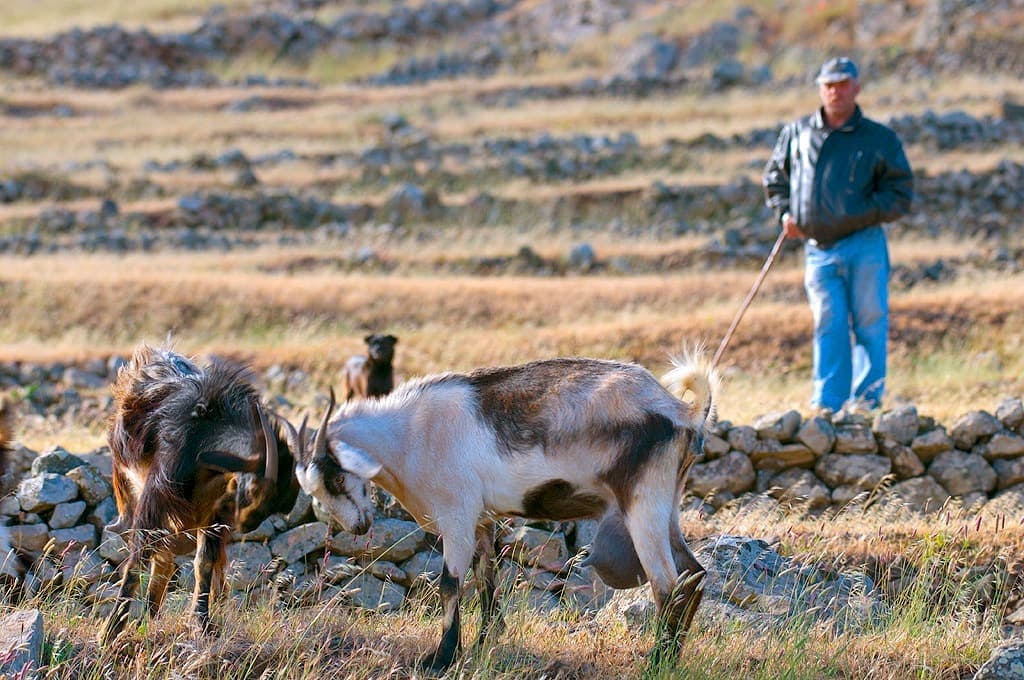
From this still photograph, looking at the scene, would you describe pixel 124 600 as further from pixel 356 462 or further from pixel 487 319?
pixel 487 319

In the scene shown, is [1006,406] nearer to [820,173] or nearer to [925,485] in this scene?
[925,485]

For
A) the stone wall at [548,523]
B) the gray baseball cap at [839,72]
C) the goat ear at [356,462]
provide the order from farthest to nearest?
the gray baseball cap at [839,72]
the stone wall at [548,523]
the goat ear at [356,462]

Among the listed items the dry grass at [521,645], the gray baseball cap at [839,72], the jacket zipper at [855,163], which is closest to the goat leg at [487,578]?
the dry grass at [521,645]

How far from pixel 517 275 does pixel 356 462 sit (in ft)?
42.9

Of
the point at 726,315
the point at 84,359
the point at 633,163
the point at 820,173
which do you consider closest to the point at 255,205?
the point at 633,163

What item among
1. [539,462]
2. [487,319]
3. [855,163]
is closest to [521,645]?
[539,462]

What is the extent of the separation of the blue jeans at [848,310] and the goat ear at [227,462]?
18.5ft

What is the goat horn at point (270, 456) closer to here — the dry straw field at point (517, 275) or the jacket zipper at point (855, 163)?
the dry straw field at point (517, 275)

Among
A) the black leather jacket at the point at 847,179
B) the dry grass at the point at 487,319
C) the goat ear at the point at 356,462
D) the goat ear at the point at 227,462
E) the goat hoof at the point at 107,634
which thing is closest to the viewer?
the goat ear at the point at 356,462

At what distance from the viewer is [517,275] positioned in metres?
18.6

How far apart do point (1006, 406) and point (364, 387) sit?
5189mm

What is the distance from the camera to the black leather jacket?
10.3 meters

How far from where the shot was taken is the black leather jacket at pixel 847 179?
10273 mm

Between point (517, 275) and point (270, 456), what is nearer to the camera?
point (270, 456)
